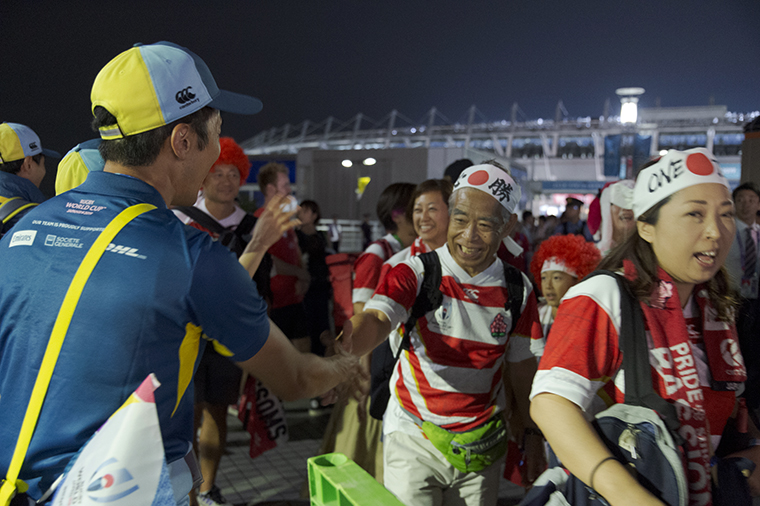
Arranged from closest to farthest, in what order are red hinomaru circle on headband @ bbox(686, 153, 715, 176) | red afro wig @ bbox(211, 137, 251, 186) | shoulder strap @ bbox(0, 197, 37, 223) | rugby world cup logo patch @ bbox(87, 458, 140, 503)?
rugby world cup logo patch @ bbox(87, 458, 140, 503), red hinomaru circle on headband @ bbox(686, 153, 715, 176), shoulder strap @ bbox(0, 197, 37, 223), red afro wig @ bbox(211, 137, 251, 186)

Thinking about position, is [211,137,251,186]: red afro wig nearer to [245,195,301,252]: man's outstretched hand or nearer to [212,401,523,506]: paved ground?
[245,195,301,252]: man's outstretched hand

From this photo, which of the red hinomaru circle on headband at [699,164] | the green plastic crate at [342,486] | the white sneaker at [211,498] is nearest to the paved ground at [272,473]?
the white sneaker at [211,498]

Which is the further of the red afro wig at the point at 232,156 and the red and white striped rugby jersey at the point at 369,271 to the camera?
the red afro wig at the point at 232,156

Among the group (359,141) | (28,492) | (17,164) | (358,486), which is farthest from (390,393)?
(359,141)

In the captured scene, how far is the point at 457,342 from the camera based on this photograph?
→ 222 cm

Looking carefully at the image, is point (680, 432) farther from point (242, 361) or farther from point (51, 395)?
point (51, 395)

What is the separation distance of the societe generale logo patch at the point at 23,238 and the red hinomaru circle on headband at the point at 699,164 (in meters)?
1.69

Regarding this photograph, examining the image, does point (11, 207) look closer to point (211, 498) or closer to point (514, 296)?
point (211, 498)

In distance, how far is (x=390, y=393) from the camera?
262cm

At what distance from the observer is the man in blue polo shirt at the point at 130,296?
3.59 feet

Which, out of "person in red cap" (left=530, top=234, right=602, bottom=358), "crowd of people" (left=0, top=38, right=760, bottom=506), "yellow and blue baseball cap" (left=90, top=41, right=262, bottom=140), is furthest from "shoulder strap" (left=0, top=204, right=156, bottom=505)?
"person in red cap" (left=530, top=234, right=602, bottom=358)

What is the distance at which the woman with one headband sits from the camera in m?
1.29

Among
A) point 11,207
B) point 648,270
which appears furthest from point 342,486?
point 11,207

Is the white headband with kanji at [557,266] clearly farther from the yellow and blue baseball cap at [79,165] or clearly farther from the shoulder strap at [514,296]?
the yellow and blue baseball cap at [79,165]
